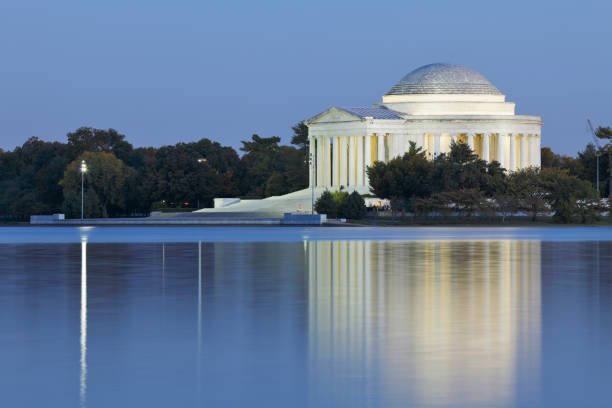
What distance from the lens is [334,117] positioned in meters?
132

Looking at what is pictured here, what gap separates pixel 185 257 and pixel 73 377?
2679 centimetres

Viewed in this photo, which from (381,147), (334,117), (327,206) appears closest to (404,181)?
(327,206)

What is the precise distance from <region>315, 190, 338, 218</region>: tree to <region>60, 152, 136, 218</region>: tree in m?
36.9

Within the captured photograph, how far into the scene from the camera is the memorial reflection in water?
1342cm

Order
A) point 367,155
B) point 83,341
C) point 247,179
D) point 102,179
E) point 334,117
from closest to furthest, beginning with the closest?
point 83,341 → point 367,155 → point 334,117 → point 102,179 → point 247,179

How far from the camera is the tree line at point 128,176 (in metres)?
132

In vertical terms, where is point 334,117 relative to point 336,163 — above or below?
above

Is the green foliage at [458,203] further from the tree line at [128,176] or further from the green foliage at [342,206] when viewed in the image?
the tree line at [128,176]

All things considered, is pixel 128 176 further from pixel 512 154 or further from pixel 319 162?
pixel 512 154

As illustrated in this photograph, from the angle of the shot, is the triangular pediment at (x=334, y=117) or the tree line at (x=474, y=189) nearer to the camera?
the tree line at (x=474, y=189)

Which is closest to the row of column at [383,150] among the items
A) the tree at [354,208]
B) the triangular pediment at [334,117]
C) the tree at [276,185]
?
the triangular pediment at [334,117]

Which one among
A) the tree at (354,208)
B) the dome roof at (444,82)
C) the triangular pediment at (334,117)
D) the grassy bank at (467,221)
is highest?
the dome roof at (444,82)

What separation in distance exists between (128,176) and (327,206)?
39029mm

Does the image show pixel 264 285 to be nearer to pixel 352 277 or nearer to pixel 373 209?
pixel 352 277
